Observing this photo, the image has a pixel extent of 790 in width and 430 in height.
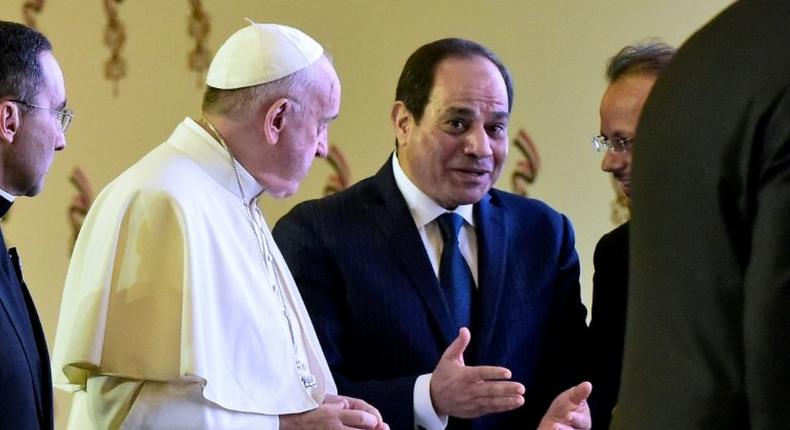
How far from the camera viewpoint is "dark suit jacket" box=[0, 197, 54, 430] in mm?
1914

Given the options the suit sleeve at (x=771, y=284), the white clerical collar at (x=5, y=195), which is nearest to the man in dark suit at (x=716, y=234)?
the suit sleeve at (x=771, y=284)

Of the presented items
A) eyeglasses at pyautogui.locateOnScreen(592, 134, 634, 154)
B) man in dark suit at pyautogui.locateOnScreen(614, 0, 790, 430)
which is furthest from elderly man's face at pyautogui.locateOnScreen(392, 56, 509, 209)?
man in dark suit at pyautogui.locateOnScreen(614, 0, 790, 430)

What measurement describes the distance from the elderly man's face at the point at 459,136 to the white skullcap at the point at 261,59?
38 centimetres

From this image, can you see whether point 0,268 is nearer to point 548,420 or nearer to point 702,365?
point 548,420

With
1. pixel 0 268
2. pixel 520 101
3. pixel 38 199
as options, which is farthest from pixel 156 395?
pixel 520 101

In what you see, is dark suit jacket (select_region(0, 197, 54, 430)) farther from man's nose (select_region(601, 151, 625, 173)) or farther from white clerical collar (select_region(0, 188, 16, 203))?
man's nose (select_region(601, 151, 625, 173))

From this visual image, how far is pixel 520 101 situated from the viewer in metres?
4.12

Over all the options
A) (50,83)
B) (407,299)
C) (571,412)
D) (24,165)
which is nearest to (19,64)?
(50,83)

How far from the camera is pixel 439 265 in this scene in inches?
105

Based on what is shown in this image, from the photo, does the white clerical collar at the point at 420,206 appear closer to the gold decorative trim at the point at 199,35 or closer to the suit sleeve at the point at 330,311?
the suit sleeve at the point at 330,311

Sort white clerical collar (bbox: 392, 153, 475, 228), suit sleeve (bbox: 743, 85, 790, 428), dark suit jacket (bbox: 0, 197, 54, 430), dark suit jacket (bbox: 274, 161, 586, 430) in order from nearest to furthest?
1. suit sleeve (bbox: 743, 85, 790, 428)
2. dark suit jacket (bbox: 0, 197, 54, 430)
3. dark suit jacket (bbox: 274, 161, 586, 430)
4. white clerical collar (bbox: 392, 153, 475, 228)

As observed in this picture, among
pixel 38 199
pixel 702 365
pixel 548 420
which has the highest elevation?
pixel 38 199

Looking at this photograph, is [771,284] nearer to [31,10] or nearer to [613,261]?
[613,261]

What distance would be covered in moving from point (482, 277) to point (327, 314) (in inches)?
14.7
